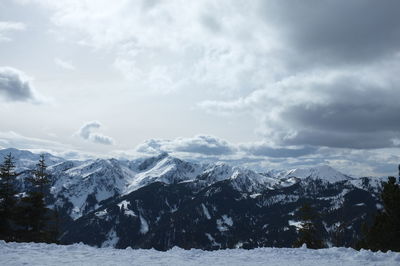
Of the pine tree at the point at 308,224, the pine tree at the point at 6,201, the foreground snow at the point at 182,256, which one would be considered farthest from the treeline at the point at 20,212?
the pine tree at the point at 308,224

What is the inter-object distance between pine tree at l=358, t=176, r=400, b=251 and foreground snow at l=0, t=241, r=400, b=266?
27892 millimetres

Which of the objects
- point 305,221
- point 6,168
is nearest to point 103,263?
point 6,168

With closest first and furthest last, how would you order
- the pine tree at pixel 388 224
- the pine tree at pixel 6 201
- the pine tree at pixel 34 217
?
the pine tree at pixel 6 201, the pine tree at pixel 388 224, the pine tree at pixel 34 217

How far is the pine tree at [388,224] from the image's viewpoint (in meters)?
38.5

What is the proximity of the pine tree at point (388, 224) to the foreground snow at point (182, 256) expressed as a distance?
91.5 feet

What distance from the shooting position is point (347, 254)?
1491cm

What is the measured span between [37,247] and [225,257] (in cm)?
990

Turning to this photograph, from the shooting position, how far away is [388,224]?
128ft

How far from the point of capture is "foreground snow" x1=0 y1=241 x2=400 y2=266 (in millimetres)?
13648

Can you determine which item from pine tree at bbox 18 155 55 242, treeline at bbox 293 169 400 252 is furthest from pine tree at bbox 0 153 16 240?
treeline at bbox 293 169 400 252

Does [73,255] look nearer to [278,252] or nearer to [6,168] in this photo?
[278,252]

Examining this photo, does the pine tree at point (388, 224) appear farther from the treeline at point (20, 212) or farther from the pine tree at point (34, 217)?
the treeline at point (20, 212)

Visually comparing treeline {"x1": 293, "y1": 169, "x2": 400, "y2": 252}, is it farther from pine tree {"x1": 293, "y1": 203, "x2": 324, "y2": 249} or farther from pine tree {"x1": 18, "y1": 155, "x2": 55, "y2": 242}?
pine tree {"x1": 18, "y1": 155, "x2": 55, "y2": 242}

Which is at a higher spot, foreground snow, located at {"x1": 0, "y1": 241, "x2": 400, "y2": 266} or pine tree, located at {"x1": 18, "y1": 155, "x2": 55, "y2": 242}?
foreground snow, located at {"x1": 0, "y1": 241, "x2": 400, "y2": 266}
